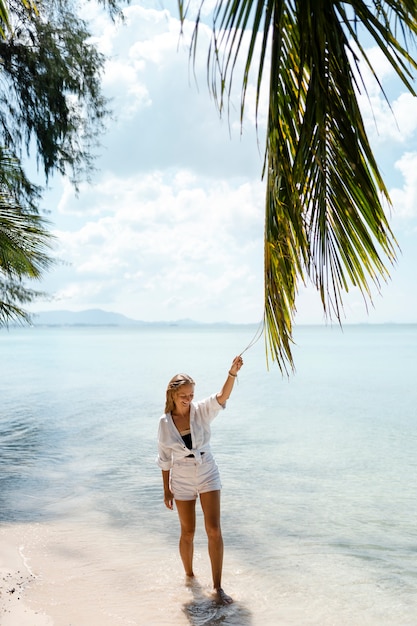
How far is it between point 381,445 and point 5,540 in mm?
10577

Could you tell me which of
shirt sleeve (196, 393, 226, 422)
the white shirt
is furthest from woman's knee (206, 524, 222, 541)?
shirt sleeve (196, 393, 226, 422)

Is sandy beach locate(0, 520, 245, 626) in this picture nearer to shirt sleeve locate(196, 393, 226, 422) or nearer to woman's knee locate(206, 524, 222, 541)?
woman's knee locate(206, 524, 222, 541)

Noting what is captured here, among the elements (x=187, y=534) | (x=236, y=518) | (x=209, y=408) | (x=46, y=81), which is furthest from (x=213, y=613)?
(x=46, y=81)

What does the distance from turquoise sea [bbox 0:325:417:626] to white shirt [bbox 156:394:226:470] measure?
4.11 feet

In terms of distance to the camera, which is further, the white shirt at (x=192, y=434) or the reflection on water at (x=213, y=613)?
the reflection on water at (x=213, y=613)

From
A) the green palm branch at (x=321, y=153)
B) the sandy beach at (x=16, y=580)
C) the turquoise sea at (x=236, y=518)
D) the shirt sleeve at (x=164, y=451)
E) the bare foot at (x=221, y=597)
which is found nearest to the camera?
the green palm branch at (x=321, y=153)

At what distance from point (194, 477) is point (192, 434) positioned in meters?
0.31

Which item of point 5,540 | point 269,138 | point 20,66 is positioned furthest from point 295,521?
point 20,66

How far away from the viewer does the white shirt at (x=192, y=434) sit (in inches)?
193

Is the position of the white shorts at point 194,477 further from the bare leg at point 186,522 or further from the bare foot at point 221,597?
the bare foot at point 221,597

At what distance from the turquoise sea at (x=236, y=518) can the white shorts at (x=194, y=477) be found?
3.25 ft

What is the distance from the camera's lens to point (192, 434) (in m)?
4.91

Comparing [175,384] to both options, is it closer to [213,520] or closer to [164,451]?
[164,451]

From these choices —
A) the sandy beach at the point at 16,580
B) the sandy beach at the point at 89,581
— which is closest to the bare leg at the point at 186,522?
the sandy beach at the point at 89,581
